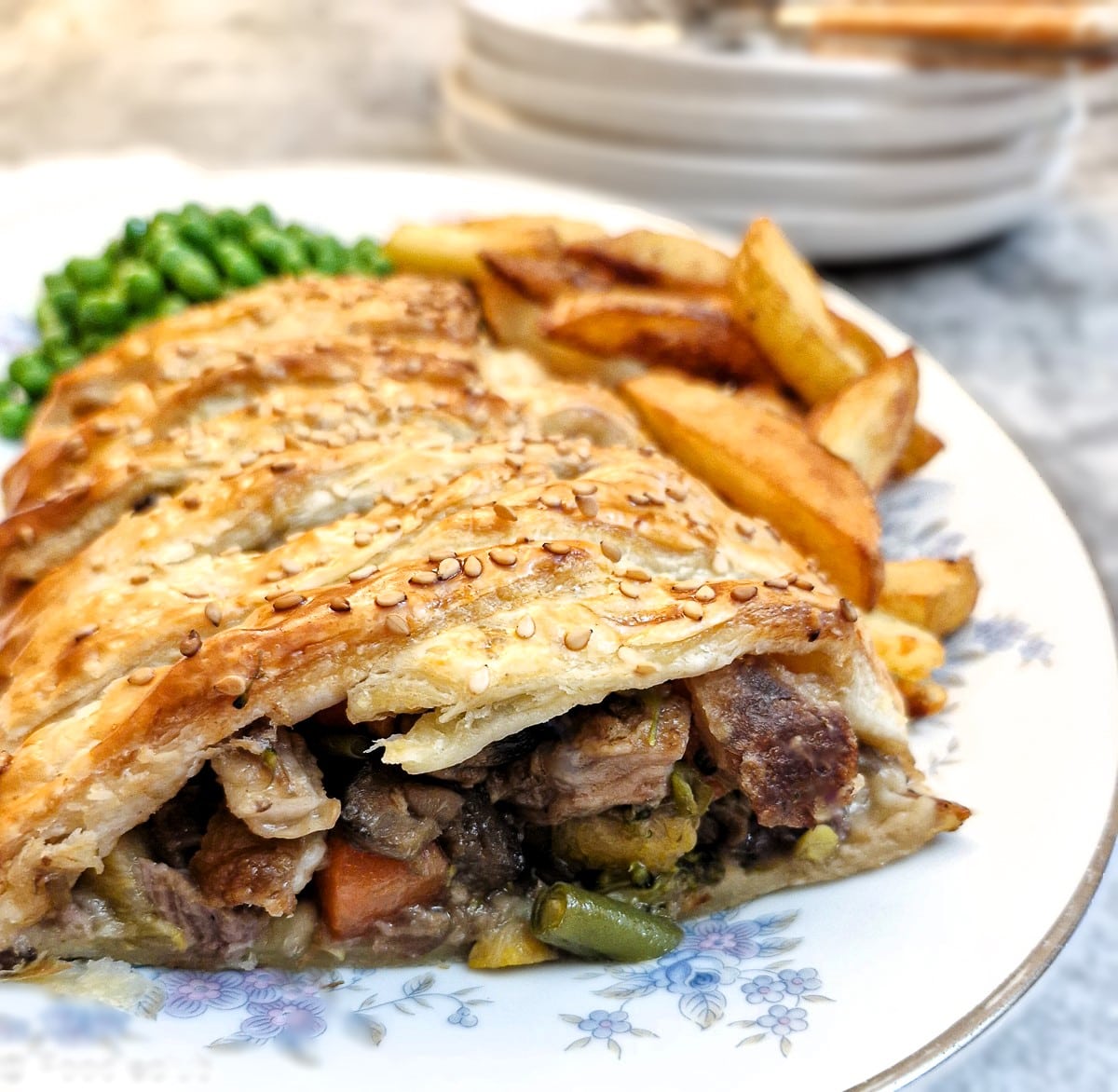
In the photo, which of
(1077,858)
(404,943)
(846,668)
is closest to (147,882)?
(404,943)

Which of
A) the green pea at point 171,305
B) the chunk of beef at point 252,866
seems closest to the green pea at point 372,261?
the green pea at point 171,305

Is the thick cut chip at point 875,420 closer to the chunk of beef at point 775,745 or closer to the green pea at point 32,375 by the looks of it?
the chunk of beef at point 775,745

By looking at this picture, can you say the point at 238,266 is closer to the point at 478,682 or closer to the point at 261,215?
the point at 261,215

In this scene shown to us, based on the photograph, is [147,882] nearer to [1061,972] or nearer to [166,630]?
[166,630]

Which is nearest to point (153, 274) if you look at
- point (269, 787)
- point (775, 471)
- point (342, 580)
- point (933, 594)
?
point (342, 580)

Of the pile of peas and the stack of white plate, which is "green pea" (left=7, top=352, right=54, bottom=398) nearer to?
the pile of peas
